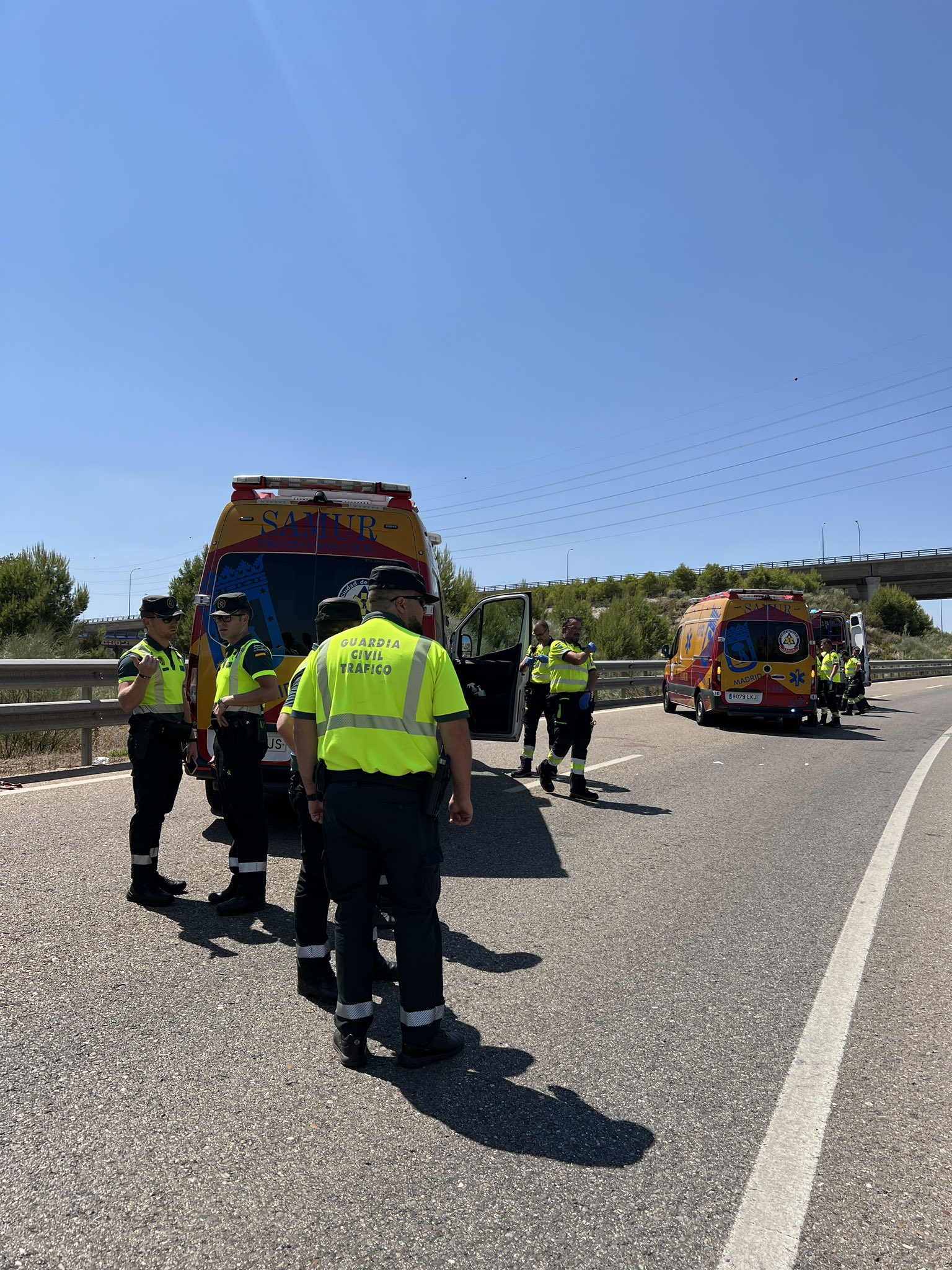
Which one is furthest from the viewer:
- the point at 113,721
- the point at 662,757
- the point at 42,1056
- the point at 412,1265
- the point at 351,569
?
the point at 662,757

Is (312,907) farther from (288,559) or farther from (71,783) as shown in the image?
(71,783)

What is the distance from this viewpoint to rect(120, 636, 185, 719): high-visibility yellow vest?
196 inches

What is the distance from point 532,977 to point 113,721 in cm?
741

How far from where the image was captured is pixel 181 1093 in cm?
287

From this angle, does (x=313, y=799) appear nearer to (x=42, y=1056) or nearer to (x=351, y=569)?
(x=42, y=1056)

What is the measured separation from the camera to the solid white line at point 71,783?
777 centimetres

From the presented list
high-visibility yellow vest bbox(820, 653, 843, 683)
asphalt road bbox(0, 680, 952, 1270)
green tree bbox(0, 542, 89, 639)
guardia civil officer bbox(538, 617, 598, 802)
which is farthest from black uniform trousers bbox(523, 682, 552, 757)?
green tree bbox(0, 542, 89, 639)

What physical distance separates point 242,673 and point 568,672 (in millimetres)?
4542

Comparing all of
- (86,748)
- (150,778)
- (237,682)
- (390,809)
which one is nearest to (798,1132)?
(390,809)

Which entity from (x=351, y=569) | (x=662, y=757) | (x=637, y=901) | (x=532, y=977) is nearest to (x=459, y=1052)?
(x=532, y=977)

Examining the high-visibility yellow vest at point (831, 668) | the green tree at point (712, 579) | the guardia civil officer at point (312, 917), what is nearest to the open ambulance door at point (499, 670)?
the guardia civil officer at point (312, 917)

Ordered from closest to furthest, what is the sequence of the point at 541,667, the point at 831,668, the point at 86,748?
the point at 86,748 < the point at 541,667 < the point at 831,668

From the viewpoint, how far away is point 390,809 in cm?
314

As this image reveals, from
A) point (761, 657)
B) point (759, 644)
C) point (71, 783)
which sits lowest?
point (71, 783)
